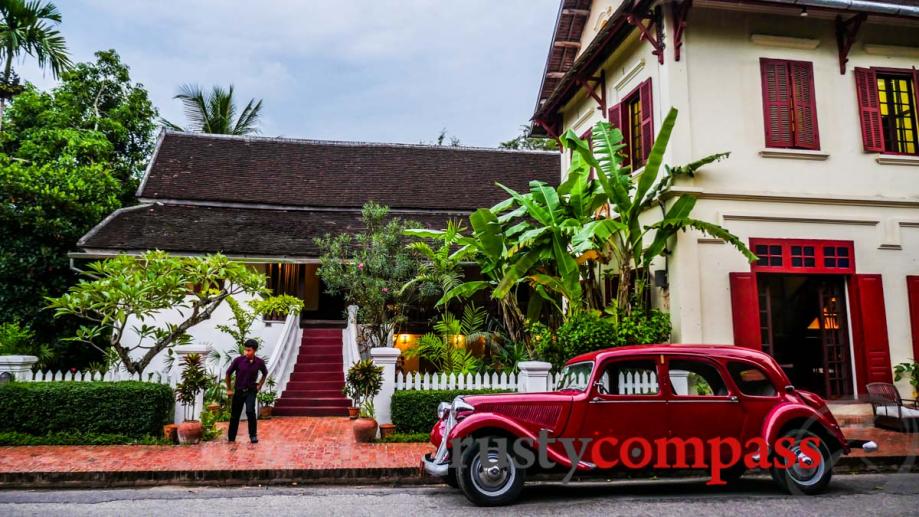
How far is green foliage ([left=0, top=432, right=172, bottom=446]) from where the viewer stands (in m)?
8.73

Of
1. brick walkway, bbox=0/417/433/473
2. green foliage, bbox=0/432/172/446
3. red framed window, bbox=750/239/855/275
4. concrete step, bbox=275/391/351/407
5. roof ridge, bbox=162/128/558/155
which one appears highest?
roof ridge, bbox=162/128/558/155

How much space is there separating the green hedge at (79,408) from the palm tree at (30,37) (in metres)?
7.71

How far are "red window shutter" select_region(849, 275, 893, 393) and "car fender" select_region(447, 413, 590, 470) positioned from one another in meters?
7.16

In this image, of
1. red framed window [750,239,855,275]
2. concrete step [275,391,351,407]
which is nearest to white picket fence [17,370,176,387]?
concrete step [275,391,351,407]

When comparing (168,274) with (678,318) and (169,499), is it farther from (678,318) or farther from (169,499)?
(678,318)

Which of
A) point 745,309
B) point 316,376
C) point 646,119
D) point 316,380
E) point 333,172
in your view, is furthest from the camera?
point 333,172

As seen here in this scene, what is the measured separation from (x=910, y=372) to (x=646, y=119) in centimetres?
618

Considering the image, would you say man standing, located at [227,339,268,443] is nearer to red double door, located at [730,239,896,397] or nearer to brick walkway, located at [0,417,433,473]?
brick walkway, located at [0,417,433,473]

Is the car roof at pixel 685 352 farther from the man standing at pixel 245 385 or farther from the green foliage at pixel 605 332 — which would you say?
the man standing at pixel 245 385

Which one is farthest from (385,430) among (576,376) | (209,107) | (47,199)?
(209,107)

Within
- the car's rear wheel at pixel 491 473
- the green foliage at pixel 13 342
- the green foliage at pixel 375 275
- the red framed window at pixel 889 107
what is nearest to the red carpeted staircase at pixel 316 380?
the green foliage at pixel 375 275

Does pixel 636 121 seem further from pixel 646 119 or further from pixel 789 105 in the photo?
pixel 789 105

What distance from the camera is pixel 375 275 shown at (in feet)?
42.8

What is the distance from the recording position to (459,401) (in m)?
6.27
